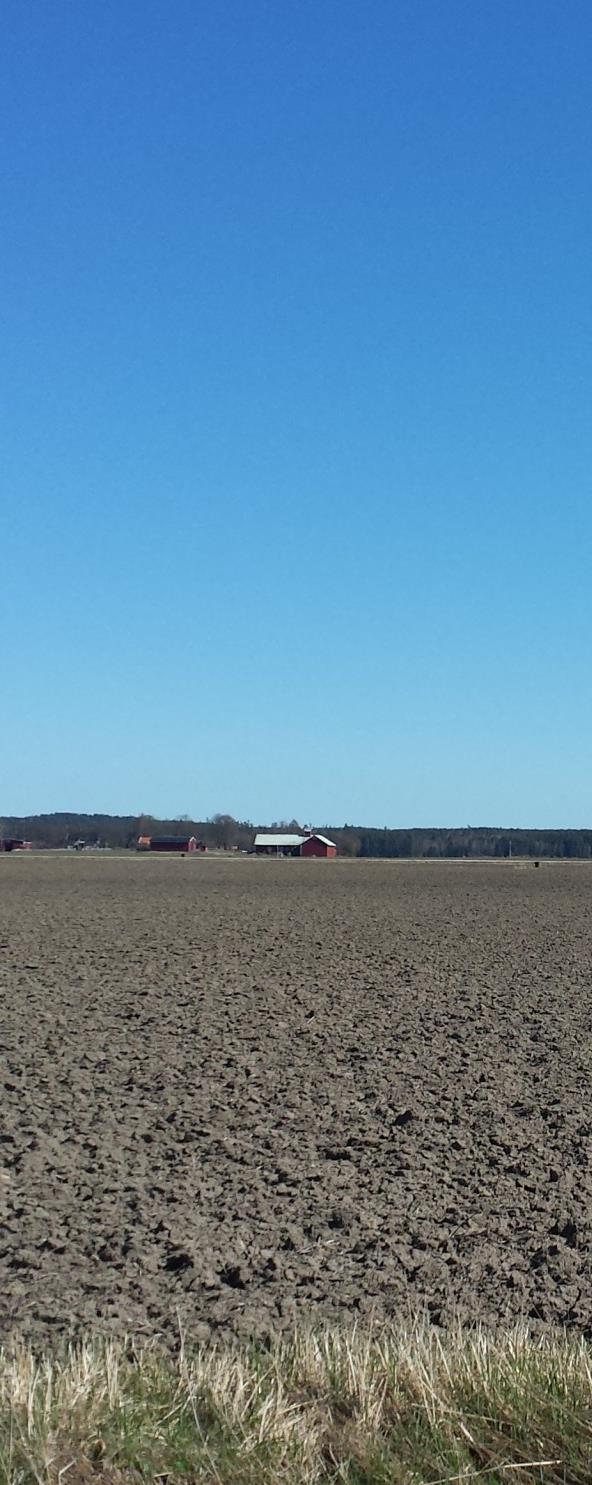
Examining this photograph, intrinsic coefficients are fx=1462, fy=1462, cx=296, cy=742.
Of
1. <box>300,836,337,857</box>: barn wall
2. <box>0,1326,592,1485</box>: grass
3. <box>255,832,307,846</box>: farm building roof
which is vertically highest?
<box>255,832,307,846</box>: farm building roof

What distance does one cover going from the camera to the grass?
14.9 ft

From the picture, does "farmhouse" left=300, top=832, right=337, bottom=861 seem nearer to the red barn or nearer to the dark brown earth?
the red barn

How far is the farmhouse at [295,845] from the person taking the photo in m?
162

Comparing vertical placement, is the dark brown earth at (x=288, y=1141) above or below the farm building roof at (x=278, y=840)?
below

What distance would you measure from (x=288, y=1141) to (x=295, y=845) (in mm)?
155938

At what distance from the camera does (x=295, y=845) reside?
166250 millimetres

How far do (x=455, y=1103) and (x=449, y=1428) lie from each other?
7.42 meters

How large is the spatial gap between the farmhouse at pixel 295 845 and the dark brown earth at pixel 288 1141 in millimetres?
137159

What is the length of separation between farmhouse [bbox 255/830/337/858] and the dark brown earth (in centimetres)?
13716

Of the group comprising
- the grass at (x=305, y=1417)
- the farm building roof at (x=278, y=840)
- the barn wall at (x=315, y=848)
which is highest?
the farm building roof at (x=278, y=840)

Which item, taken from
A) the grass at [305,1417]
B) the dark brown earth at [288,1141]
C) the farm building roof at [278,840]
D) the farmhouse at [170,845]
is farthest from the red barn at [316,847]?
the grass at [305,1417]

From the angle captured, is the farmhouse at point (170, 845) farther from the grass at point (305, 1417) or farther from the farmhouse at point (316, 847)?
the grass at point (305, 1417)

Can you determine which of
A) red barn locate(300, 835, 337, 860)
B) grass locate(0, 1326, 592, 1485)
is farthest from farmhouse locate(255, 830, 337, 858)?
grass locate(0, 1326, 592, 1485)

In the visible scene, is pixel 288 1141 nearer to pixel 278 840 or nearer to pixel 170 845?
pixel 170 845
